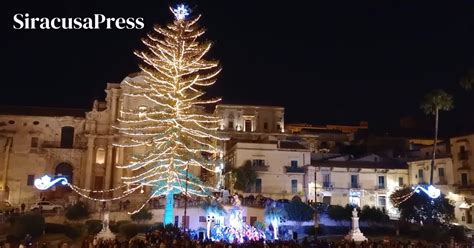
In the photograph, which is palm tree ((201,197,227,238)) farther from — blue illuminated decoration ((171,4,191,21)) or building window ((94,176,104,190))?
building window ((94,176,104,190))

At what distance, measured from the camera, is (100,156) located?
2299 inches

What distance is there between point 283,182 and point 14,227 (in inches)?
1035

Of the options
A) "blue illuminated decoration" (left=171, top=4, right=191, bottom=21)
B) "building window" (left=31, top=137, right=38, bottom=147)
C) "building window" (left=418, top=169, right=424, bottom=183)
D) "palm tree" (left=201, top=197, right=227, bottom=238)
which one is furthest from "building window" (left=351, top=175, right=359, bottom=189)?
"building window" (left=31, top=137, right=38, bottom=147)

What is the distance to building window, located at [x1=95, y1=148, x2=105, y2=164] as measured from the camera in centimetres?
5803

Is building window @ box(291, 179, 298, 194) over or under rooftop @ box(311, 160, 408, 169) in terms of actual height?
under

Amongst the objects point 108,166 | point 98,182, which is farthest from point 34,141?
point 108,166

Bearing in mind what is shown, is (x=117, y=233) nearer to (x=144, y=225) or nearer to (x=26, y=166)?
(x=144, y=225)

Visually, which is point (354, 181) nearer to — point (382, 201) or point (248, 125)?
point (382, 201)

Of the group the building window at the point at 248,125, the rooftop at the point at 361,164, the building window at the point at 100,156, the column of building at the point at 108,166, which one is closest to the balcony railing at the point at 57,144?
the building window at the point at 100,156

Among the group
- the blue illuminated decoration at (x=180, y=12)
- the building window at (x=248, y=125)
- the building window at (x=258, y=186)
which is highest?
the blue illuminated decoration at (x=180, y=12)

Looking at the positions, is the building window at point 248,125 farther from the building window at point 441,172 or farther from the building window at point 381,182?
the building window at point 441,172

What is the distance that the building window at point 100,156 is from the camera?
58.0 metres

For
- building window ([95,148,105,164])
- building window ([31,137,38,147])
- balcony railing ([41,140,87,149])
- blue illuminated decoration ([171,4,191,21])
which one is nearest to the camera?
blue illuminated decoration ([171,4,191,21])

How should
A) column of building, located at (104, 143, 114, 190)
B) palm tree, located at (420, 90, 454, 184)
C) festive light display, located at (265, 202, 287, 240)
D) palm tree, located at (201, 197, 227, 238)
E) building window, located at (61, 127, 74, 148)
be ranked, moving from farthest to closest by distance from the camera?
building window, located at (61, 127, 74, 148), column of building, located at (104, 143, 114, 190), palm tree, located at (420, 90, 454, 184), palm tree, located at (201, 197, 227, 238), festive light display, located at (265, 202, 287, 240)
